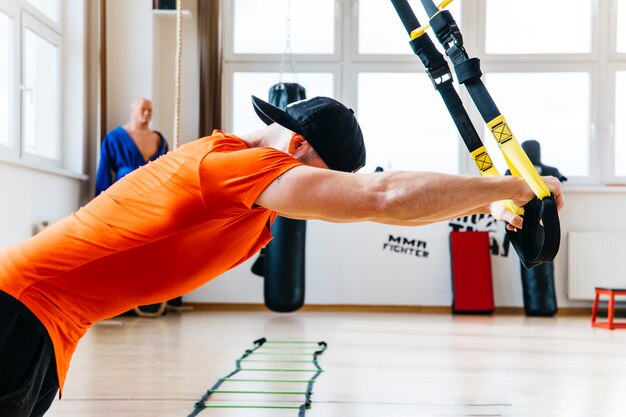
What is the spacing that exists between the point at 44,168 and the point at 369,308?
3154 millimetres

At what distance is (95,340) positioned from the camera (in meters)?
5.02

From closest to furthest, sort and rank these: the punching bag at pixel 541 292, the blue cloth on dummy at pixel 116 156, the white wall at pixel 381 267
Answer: the blue cloth on dummy at pixel 116 156 < the punching bag at pixel 541 292 < the white wall at pixel 381 267

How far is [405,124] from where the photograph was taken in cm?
756

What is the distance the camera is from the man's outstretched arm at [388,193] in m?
1.37

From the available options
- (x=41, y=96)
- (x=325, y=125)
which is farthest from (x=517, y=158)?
(x=41, y=96)

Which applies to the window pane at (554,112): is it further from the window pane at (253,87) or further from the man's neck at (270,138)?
the man's neck at (270,138)

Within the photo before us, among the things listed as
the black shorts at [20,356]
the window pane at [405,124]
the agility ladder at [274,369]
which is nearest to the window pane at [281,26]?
the window pane at [405,124]

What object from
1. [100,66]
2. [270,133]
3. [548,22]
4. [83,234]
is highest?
[548,22]

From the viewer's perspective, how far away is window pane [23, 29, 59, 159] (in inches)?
235

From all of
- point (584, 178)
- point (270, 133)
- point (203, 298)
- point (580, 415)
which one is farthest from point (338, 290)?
point (270, 133)

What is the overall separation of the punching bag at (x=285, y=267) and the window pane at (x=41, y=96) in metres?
1.83

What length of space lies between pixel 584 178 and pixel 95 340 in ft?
15.5

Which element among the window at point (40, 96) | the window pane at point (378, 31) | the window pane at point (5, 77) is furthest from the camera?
the window pane at point (378, 31)

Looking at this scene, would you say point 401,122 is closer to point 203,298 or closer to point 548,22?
point 548,22
